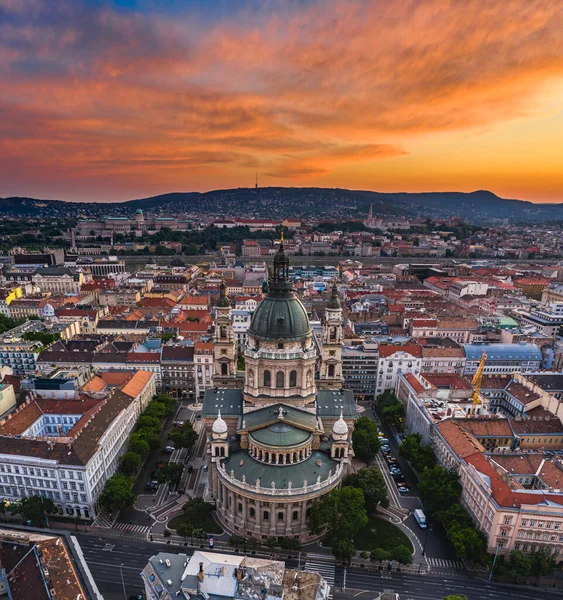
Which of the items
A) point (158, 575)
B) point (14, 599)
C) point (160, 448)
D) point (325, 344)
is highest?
point (325, 344)

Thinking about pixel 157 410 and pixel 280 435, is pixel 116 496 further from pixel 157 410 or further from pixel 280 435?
pixel 157 410

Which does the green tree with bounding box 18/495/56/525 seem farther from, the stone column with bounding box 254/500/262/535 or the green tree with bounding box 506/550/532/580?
the green tree with bounding box 506/550/532/580

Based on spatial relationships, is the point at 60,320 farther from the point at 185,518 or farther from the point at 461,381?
the point at 461,381

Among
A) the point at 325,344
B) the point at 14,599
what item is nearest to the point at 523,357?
the point at 325,344

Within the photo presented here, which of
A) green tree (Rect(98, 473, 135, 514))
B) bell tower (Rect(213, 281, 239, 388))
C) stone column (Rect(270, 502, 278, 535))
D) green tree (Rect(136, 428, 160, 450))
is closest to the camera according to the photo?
stone column (Rect(270, 502, 278, 535))

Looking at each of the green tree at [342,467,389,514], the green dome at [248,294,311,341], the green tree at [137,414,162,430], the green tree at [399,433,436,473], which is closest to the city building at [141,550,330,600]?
the green tree at [342,467,389,514]

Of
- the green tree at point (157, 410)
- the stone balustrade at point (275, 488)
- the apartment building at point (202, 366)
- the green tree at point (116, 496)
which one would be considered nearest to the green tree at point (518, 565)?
the stone balustrade at point (275, 488)

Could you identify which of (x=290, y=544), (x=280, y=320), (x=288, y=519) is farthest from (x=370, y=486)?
(x=280, y=320)
